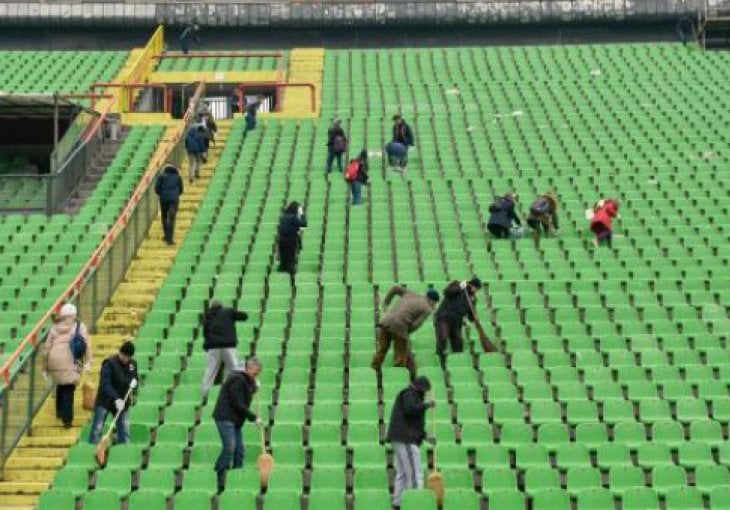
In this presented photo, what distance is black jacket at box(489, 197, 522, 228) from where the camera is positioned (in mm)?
23641

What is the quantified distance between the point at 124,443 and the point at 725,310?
27.4ft

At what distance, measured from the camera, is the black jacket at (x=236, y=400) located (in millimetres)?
14000

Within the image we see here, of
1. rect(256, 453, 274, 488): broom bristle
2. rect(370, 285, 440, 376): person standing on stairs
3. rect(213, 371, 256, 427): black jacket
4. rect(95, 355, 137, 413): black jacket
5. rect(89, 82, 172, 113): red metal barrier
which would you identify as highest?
rect(89, 82, 172, 113): red metal barrier

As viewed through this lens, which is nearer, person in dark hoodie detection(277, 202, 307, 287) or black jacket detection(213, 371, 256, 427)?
black jacket detection(213, 371, 256, 427)

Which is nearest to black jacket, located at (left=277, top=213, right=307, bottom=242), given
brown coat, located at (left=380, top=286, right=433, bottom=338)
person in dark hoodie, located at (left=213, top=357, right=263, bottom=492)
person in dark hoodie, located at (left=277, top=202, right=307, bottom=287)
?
person in dark hoodie, located at (left=277, top=202, right=307, bottom=287)

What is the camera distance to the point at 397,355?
17.2 meters

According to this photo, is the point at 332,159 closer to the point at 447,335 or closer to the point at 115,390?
the point at 447,335

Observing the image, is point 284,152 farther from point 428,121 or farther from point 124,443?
point 124,443

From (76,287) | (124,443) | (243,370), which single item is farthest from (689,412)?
(76,287)

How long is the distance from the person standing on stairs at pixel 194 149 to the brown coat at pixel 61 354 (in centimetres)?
1255

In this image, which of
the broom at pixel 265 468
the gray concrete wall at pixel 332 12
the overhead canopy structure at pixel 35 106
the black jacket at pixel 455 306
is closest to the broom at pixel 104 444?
the broom at pixel 265 468

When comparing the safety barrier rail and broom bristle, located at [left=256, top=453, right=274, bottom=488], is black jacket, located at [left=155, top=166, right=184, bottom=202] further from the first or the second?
broom bristle, located at [left=256, top=453, right=274, bottom=488]

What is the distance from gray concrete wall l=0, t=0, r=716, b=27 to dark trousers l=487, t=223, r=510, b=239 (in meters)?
25.1

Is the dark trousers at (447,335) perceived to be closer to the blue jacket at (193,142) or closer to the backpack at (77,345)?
the backpack at (77,345)
